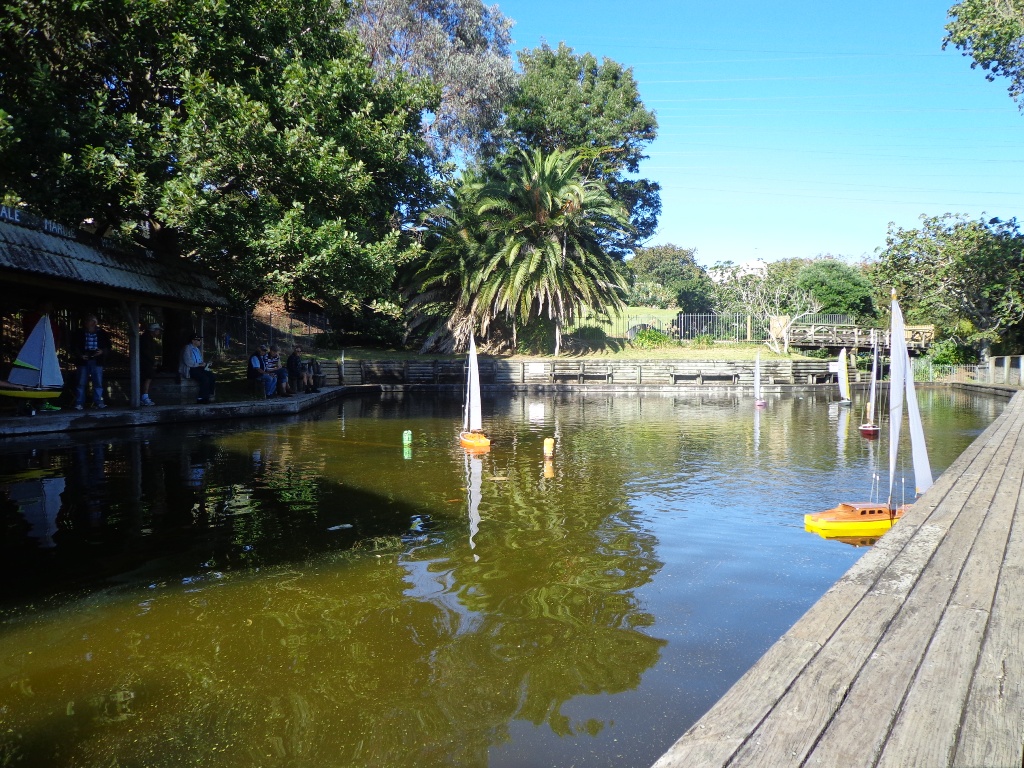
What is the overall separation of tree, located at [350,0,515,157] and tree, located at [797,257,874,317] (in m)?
22.5

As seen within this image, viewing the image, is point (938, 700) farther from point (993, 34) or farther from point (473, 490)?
point (993, 34)

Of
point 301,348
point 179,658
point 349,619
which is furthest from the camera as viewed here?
point 301,348

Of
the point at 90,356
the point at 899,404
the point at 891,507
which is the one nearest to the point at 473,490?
the point at 891,507

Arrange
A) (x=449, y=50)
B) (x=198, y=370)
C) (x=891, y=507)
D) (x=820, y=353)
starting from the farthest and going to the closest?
(x=820, y=353), (x=449, y=50), (x=198, y=370), (x=891, y=507)

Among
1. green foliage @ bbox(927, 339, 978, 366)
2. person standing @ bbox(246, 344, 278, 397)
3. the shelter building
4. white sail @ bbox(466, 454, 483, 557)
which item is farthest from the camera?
green foliage @ bbox(927, 339, 978, 366)

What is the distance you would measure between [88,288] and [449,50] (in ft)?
92.8

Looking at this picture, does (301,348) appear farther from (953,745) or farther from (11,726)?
(953,745)

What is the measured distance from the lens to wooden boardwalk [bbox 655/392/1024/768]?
267 centimetres

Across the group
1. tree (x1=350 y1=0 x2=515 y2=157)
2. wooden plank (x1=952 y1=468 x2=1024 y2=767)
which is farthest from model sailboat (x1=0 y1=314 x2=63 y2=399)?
tree (x1=350 y1=0 x2=515 y2=157)

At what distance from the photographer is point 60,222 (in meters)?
17.1

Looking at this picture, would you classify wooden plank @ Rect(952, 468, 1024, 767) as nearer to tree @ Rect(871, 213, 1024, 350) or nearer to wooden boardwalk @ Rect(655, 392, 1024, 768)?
wooden boardwalk @ Rect(655, 392, 1024, 768)

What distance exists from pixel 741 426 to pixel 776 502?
10018 millimetres

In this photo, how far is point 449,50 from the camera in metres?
38.9

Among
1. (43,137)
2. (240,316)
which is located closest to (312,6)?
(43,137)
